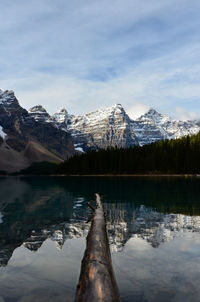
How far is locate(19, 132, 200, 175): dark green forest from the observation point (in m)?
121

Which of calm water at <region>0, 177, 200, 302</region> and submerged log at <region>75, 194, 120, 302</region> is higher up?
submerged log at <region>75, 194, 120, 302</region>

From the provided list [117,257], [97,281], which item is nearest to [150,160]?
[117,257]

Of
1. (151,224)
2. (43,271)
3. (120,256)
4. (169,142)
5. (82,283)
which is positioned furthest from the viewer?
(169,142)

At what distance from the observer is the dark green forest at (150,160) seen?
121438 millimetres

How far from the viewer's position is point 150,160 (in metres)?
132

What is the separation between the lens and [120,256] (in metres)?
12.1

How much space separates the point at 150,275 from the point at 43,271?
4.09 metres

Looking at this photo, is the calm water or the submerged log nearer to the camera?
the submerged log

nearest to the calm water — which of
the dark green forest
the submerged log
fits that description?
the submerged log

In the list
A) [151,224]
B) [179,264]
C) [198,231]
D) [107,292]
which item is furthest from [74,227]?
[107,292]

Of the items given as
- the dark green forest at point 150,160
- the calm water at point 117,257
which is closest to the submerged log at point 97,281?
the calm water at point 117,257

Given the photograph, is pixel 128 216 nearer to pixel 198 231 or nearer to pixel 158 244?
pixel 198 231

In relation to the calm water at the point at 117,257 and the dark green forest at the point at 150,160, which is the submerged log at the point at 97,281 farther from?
the dark green forest at the point at 150,160

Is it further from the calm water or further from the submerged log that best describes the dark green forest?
the submerged log
